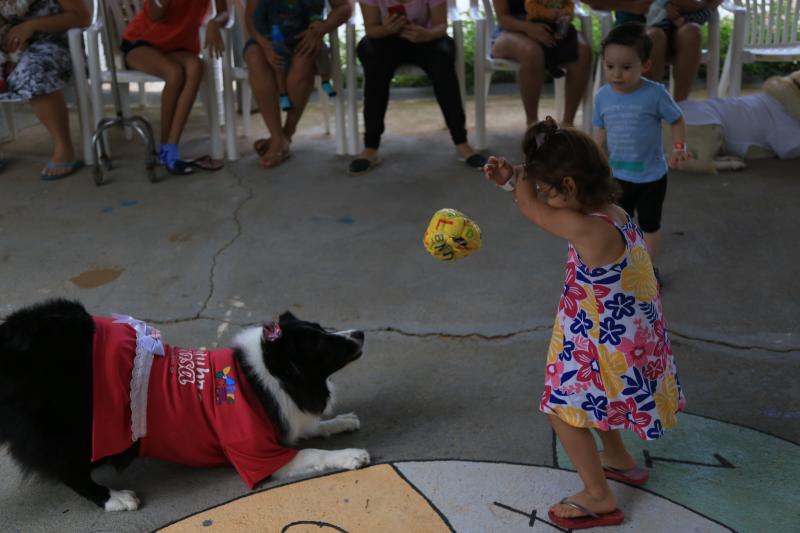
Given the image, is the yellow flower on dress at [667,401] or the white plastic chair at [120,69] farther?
the white plastic chair at [120,69]

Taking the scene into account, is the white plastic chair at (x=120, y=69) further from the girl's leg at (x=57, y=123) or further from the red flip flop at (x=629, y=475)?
the red flip flop at (x=629, y=475)

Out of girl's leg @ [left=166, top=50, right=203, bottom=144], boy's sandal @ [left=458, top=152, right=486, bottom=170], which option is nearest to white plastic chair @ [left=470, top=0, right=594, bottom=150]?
boy's sandal @ [left=458, top=152, right=486, bottom=170]

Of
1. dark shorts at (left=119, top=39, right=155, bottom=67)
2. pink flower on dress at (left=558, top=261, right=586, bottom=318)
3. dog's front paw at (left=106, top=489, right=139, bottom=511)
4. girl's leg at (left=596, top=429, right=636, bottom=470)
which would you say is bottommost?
dog's front paw at (left=106, top=489, right=139, bottom=511)

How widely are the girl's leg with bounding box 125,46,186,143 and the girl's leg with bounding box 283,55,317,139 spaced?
2.25ft

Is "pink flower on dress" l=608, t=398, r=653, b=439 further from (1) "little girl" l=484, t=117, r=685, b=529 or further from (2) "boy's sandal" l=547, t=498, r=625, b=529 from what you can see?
(2) "boy's sandal" l=547, t=498, r=625, b=529

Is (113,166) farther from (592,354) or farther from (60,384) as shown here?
(592,354)

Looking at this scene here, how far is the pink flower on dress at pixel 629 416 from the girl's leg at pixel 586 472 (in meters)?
0.09

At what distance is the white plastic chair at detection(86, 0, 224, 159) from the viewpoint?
5.25 m

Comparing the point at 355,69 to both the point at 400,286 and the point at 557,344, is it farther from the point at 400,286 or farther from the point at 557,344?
the point at 557,344

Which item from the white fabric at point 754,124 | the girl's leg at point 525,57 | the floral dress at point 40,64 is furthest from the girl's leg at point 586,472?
the floral dress at point 40,64

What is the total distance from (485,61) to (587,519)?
3.84 metres

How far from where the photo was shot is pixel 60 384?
7.16 feet

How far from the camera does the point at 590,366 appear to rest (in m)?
2.05

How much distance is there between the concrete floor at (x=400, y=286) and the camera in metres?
2.47
